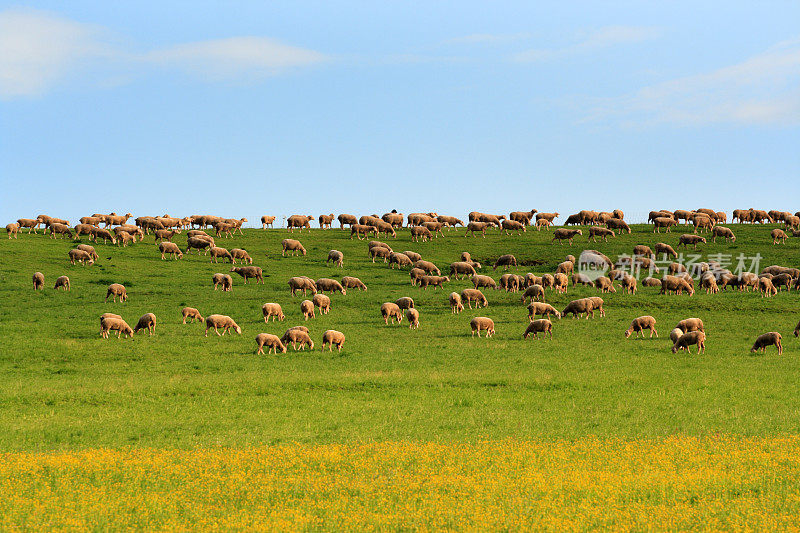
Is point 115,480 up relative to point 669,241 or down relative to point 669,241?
down

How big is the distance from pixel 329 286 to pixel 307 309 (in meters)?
8.28

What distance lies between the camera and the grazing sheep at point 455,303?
4641 centimetres

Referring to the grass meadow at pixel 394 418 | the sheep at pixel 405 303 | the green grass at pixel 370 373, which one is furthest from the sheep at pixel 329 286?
the sheep at pixel 405 303

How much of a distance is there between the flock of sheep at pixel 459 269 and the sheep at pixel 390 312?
62 mm

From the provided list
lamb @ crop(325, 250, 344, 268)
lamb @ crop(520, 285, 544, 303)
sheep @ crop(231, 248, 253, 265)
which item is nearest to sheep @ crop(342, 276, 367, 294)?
lamb @ crop(325, 250, 344, 268)

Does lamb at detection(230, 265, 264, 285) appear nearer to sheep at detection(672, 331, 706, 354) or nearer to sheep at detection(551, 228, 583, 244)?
sheep at detection(672, 331, 706, 354)

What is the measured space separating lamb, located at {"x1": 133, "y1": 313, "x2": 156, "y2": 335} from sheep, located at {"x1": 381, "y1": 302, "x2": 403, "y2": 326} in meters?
12.4

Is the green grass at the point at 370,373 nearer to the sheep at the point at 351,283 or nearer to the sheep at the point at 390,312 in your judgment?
the sheep at the point at 390,312

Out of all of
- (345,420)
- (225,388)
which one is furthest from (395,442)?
(225,388)

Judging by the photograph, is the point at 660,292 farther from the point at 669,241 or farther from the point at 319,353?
the point at 319,353

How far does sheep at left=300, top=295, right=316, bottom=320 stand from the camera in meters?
43.4

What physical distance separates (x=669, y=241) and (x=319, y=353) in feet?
157

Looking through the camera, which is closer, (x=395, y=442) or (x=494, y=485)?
(x=494, y=485)

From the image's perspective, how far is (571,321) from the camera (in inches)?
1735
